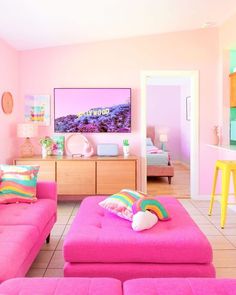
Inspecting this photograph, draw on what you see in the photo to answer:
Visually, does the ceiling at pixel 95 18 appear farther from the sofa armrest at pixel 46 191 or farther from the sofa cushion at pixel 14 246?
the sofa cushion at pixel 14 246

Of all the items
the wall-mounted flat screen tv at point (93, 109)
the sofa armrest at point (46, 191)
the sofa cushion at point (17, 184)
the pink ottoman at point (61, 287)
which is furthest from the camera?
the wall-mounted flat screen tv at point (93, 109)

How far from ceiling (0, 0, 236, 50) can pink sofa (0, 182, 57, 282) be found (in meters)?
1.88

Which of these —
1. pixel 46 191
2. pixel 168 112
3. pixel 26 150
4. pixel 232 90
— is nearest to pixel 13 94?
pixel 26 150

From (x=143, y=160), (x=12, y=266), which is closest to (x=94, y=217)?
(x=12, y=266)

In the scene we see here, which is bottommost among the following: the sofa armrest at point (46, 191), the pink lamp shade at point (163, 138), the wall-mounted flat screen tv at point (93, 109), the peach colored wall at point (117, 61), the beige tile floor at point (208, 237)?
the beige tile floor at point (208, 237)

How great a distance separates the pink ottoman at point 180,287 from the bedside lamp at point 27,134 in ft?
11.8

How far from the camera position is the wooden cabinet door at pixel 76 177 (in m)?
4.84

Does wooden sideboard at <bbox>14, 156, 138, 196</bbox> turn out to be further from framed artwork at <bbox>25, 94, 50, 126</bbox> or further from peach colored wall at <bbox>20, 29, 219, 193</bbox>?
peach colored wall at <bbox>20, 29, 219, 193</bbox>

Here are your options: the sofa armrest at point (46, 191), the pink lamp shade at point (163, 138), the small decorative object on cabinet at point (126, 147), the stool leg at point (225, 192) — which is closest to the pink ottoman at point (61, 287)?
the sofa armrest at point (46, 191)

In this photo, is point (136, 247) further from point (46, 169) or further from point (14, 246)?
point (46, 169)

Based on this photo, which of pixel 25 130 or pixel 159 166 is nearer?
pixel 25 130

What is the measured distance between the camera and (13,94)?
5.04m

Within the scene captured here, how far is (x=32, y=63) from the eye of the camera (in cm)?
526

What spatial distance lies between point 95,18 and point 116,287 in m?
3.36
